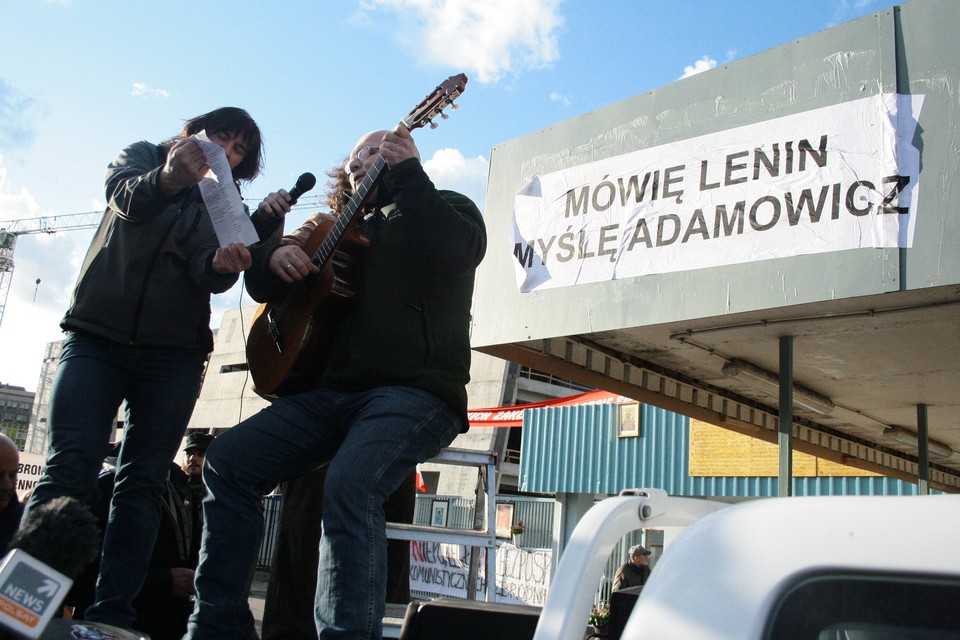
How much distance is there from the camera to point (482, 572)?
1847 cm

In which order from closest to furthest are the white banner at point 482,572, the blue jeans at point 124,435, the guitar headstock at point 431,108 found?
1. the blue jeans at point 124,435
2. the guitar headstock at point 431,108
3. the white banner at point 482,572

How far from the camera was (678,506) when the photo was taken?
5.06 feet

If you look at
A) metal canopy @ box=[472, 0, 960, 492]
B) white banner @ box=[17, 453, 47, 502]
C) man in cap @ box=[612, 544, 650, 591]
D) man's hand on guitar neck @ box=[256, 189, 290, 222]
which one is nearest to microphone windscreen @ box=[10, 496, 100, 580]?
man's hand on guitar neck @ box=[256, 189, 290, 222]

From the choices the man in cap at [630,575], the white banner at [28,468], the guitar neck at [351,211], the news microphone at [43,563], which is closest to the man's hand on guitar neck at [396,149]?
the guitar neck at [351,211]

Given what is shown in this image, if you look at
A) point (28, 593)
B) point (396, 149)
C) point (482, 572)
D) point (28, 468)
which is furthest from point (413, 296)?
point (482, 572)

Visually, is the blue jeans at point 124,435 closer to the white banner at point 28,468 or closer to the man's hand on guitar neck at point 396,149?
the man's hand on guitar neck at point 396,149

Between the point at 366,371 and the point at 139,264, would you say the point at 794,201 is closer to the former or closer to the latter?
the point at 366,371

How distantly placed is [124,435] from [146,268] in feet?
1.90

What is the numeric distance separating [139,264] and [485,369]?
3535 centimetres

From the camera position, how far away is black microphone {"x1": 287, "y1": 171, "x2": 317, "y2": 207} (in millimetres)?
2939

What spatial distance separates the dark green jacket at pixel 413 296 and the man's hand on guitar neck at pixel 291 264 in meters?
0.10

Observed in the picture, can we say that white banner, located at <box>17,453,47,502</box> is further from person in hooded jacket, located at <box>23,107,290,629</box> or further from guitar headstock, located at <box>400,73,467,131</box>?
guitar headstock, located at <box>400,73,467,131</box>

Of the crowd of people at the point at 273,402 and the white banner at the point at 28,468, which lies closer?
the crowd of people at the point at 273,402

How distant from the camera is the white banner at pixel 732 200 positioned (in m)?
4.35
